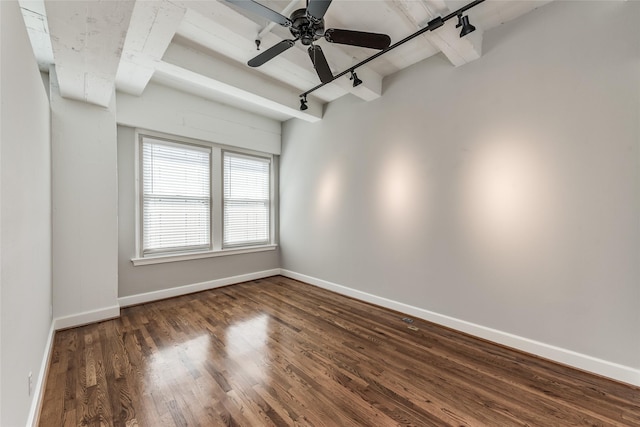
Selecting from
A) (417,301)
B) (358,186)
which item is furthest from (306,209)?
(417,301)

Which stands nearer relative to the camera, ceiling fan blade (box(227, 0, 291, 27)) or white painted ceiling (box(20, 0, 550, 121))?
ceiling fan blade (box(227, 0, 291, 27))

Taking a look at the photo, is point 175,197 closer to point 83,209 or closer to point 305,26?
point 83,209

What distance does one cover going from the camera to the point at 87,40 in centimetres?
198

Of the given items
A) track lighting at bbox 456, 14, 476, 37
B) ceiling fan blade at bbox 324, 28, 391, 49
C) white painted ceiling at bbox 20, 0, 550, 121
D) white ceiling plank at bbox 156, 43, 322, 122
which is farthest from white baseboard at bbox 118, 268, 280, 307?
track lighting at bbox 456, 14, 476, 37

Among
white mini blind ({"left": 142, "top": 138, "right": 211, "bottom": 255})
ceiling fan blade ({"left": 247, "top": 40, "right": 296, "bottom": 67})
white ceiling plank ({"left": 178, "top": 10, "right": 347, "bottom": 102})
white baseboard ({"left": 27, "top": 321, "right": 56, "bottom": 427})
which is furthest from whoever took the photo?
white mini blind ({"left": 142, "top": 138, "right": 211, "bottom": 255})

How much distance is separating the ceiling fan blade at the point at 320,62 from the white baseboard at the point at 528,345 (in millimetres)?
2865

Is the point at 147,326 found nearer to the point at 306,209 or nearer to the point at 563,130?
the point at 306,209

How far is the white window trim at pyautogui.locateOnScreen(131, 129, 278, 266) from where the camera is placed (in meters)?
3.78

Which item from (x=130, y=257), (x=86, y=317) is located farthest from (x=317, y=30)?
(x=86, y=317)

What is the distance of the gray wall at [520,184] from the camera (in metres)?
2.09

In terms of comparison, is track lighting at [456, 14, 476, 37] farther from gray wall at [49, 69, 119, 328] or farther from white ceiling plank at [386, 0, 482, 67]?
gray wall at [49, 69, 119, 328]

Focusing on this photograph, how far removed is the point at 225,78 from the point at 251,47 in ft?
2.13

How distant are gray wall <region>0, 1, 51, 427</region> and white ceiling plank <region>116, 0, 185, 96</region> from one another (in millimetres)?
804

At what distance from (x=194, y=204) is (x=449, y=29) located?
409 cm
